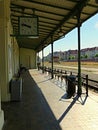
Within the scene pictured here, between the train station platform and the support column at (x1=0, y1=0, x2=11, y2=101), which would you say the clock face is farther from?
the train station platform

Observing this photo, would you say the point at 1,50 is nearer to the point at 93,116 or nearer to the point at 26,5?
the point at 26,5

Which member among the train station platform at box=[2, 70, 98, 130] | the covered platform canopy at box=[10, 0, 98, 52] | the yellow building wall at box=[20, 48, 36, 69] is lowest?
the train station platform at box=[2, 70, 98, 130]

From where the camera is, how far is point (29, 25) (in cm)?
1161

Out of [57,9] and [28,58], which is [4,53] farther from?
[28,58]

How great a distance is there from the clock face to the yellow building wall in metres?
33.4

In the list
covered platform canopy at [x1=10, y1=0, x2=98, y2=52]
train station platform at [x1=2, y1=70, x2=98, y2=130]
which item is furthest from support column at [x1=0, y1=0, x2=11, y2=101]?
covered platform canopy at [x1=10, y1=0, x2=98, y2=52]

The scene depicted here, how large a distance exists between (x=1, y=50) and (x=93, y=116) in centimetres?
457

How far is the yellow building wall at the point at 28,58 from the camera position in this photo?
149 ft

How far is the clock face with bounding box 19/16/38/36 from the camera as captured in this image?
11641mm

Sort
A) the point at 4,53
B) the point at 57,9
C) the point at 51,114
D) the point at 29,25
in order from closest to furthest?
the point at 51,114 → the point at 4,53 → the point at 29,25 → the point at 57,9

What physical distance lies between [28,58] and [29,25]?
115ft

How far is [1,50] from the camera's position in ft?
35.0

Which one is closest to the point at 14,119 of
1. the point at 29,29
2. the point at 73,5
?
the point at 29,29

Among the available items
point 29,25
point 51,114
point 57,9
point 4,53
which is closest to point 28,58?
point 57,9
